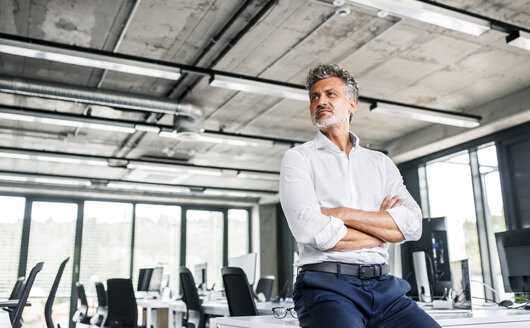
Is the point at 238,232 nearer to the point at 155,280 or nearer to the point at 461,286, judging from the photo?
the point at 155,280

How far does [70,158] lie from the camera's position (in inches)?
349

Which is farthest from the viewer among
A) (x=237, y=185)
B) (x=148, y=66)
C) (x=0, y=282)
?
(x=237, y=185)

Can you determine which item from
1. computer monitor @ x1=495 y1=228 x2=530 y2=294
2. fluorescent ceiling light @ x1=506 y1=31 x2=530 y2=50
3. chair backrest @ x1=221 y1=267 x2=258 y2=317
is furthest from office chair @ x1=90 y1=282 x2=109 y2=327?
fluorescent ceiling light @ x1=506 y1=31 x2=530 y2=50

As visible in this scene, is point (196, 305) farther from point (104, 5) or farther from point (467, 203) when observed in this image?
point (467, 203)

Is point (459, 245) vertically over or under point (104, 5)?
under

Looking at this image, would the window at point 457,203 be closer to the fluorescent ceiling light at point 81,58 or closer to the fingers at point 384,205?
the fluorescent ceiling light at point 81,58

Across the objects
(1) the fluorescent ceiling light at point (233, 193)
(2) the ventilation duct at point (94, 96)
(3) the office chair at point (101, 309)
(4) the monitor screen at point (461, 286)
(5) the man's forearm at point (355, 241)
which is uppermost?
(2) the ventilation duct at point (94, 96)

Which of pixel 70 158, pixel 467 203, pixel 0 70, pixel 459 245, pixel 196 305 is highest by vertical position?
pixel 0 70

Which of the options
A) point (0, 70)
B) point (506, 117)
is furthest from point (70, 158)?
point (506, 117)

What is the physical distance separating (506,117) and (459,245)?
7.43 feet

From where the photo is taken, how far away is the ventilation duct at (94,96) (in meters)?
6.02

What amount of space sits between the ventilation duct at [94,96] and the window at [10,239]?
6128 millimetres

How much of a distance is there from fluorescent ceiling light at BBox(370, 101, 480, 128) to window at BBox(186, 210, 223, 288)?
24.8ft

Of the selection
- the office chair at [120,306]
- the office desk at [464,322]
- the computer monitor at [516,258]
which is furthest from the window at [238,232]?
the office desk at [464,322]
